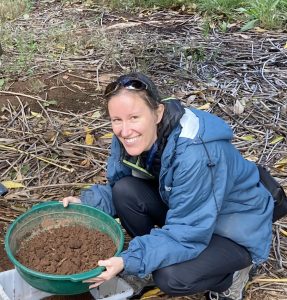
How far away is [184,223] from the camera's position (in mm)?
2336

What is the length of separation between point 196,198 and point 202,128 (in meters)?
0.29

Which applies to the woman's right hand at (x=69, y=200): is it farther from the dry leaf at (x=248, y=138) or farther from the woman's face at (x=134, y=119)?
the dry leaf at (x=248, y=138)

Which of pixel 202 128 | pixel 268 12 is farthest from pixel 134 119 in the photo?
pixel 268 12

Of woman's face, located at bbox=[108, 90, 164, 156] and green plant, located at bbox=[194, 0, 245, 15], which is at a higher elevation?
woman's face, located at bbox=[108, 90, 164, 156]

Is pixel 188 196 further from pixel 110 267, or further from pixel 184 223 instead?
pixel 110 267

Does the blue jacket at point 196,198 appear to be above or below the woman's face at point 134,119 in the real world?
below

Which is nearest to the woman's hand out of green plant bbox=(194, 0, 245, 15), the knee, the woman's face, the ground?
the knee

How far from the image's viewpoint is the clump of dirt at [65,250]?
8.18 ft

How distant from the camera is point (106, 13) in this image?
6777mm

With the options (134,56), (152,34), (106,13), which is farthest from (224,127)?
(106,13)

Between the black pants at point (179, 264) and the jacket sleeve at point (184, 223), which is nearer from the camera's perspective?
the jacket sleeve at point (184, 223)

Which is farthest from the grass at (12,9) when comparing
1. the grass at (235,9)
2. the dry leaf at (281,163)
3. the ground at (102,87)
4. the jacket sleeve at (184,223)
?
the jacket sleeve at (184,223)

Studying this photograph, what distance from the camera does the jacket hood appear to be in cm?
234

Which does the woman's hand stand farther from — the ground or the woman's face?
the ground
